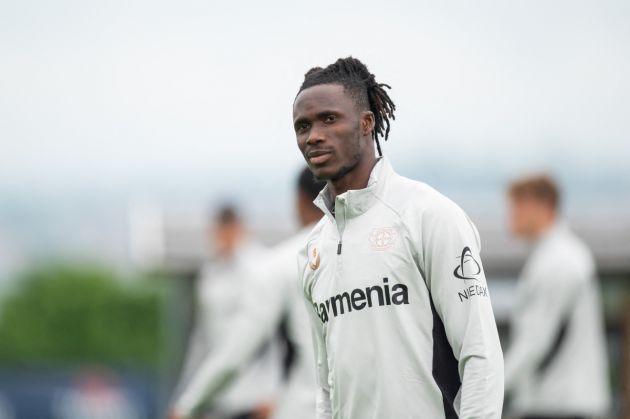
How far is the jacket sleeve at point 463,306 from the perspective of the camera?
13.6ft

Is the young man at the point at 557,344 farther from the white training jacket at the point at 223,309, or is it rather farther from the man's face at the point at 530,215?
the white training jacket at the point at 223,309

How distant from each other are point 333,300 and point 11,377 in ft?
71.6

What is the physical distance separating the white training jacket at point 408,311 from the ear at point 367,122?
5.8 inches

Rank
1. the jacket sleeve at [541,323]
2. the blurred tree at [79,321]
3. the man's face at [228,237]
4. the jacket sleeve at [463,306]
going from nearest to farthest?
the jacket sleeve at [463,306]
the jacket sleeve at [541,323]
the man's face at [228,237]
the blurred tree at [79,321]

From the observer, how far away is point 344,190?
457cm

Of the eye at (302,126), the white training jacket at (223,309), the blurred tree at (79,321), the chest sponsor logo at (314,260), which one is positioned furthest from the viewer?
the blurred tree at (79,321)

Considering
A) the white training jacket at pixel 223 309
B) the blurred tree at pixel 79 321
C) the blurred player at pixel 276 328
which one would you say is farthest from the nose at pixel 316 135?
the blurred tree at pixel 79 321

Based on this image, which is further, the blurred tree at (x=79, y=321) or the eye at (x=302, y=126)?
the blurred tree at (x=79, y=321)

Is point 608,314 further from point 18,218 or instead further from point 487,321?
point 18,218

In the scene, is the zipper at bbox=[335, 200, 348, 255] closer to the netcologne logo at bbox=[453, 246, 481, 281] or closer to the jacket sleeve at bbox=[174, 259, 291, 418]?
the netcologne logo at bbox=[453, 246, 481, 281]

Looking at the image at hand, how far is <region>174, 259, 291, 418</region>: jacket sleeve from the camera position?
7.64 metres

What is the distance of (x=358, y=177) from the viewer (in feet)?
14.8

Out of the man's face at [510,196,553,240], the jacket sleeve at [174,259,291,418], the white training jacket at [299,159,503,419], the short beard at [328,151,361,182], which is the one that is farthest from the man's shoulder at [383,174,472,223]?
the man's face at [510,196,553,240]

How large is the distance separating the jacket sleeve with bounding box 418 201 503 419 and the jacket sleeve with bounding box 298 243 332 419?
0.58 m
